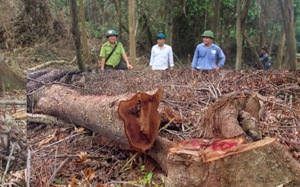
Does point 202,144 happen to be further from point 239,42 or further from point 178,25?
point 239,42

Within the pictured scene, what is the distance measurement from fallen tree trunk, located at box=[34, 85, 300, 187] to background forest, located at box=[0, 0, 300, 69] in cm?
108

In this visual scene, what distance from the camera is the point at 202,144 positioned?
1932 mm

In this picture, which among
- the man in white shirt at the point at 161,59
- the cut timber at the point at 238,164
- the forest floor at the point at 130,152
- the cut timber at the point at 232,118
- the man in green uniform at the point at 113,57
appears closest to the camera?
the cut timber at the point at 238,164

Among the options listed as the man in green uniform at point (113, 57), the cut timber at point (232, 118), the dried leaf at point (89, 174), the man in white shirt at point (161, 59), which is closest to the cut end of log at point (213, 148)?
the cut timber at point (232, 118)

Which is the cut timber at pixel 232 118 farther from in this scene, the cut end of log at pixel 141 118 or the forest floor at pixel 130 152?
the cut end of log at pixel 141 118

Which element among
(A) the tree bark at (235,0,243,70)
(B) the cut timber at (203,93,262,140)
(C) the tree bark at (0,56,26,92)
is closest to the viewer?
(B) the cut timber at (203,93,262,140)

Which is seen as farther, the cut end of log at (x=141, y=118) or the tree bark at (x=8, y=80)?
the tree bark at (x=8, y=80)

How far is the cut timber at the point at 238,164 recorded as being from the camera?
5.77ft

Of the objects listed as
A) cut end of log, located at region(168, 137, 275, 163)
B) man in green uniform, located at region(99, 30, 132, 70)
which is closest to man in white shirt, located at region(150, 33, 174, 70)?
man in green uniform, located at region(99, 30, 132, 70)

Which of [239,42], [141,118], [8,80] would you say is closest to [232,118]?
[141,118]

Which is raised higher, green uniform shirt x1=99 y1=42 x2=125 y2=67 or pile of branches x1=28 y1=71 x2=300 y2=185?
green uniform shirt x1=99 y1=42 x2=125 y2=67

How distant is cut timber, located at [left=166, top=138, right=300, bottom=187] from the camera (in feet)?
5.77

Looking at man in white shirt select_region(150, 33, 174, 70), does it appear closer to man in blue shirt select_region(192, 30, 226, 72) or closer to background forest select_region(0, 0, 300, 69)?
background forest select_region(0, 0, 300, 69)

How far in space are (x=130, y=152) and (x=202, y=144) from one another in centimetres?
98
